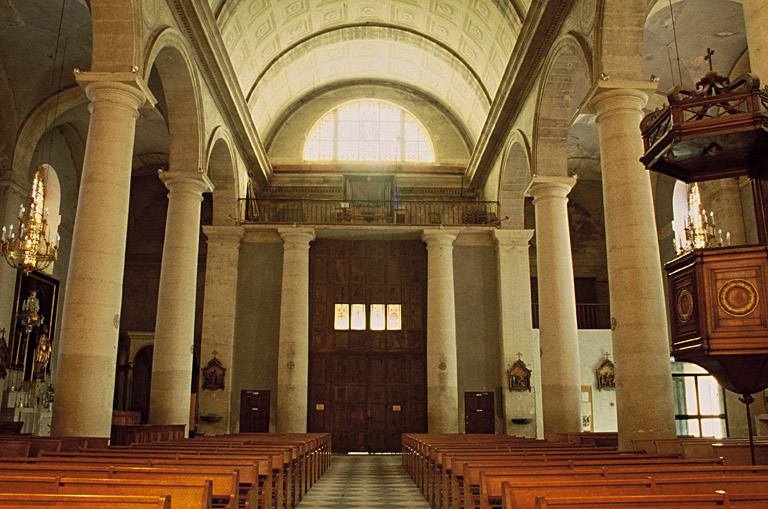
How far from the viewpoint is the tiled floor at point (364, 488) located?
9.20m

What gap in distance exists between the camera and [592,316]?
24.1m

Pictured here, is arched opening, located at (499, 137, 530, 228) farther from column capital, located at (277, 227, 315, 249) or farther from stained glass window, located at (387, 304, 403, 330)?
column capital, located at (277, 227, 315, 249)

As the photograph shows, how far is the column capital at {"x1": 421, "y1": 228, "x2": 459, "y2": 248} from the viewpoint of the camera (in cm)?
2008

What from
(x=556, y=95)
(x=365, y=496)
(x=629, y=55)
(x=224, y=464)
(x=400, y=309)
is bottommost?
(x=365, y=496)

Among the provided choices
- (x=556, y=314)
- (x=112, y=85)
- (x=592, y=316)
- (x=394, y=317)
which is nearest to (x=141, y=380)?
(x=394, y=317)

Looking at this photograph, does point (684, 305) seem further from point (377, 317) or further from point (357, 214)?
point (357, 214)

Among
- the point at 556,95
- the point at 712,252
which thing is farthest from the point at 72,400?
the point at 556,95

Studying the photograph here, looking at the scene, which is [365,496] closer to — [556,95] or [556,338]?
[556,338]

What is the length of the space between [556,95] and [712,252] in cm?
936

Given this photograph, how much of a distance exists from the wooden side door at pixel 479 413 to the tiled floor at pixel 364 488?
3.96m

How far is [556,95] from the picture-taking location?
568 inches

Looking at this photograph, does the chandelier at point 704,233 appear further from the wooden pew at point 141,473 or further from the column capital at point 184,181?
the wooden pew at point 141,473

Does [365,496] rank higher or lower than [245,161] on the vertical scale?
lower

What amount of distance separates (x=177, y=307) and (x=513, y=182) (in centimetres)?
1022
